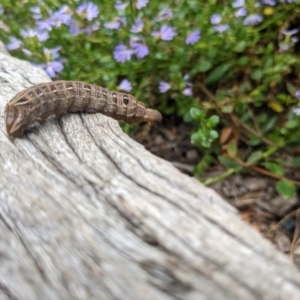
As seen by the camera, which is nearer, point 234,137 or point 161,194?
point 161,194

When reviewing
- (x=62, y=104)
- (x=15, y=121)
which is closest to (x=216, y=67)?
(x=62, y=104)

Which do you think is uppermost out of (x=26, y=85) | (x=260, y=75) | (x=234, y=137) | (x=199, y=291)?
(x=26, y=85)

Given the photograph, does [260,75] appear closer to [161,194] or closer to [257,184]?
[257,184]

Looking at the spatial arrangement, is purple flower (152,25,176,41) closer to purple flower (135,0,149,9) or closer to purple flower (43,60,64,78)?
purple flower (135,0,149,9)

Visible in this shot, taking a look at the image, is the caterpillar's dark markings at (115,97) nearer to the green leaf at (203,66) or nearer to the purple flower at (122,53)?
the purple flower at (122,53)

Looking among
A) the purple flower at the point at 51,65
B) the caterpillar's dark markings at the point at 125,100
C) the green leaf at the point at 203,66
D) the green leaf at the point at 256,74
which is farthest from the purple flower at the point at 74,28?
the green leaf at the point at 256,74

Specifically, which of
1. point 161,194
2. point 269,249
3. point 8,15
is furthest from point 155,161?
point 8,15

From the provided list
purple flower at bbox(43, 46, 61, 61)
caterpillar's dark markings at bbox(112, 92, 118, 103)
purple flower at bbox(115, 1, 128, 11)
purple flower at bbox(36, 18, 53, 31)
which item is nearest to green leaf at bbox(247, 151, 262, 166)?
caterpillar's dark markings at bbox(112, 92, 118, 103)
